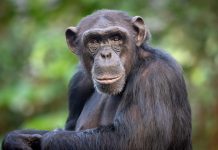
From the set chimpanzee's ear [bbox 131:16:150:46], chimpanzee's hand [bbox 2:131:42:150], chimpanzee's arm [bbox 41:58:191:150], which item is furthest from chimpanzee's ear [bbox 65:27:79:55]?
chimpanzee's hand [bbox 2:131:42:150]

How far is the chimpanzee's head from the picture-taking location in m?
6.45

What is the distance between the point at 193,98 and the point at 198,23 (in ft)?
3.53

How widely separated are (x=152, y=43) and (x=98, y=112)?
9.93 ft

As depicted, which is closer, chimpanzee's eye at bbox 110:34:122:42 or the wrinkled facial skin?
the wrinkled facial skin

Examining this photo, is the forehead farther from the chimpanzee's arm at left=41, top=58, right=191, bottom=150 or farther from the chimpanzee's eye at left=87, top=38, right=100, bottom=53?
the chimpanzee's arm at left=41, top=58, right=191, bottom=150

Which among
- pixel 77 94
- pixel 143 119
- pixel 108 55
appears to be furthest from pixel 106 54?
pixel 77 94

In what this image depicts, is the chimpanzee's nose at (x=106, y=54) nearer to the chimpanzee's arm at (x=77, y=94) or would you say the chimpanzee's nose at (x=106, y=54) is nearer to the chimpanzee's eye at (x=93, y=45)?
the chimpanzee's eye at (x=93, y=45)

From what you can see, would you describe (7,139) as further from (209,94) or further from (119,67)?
(209,94)

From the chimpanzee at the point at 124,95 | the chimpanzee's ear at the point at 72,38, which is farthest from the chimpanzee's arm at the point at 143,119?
the chimpanzee's ear at the point at 72,38

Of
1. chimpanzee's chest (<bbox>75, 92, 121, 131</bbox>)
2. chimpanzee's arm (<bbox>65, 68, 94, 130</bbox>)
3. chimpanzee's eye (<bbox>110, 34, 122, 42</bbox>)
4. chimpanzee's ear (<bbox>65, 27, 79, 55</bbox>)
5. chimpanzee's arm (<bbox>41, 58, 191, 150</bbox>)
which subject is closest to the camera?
chimpanzee's arm (<bbox>41, 58, 191, 150</bbox>)

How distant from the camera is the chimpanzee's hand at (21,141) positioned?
21.1ft

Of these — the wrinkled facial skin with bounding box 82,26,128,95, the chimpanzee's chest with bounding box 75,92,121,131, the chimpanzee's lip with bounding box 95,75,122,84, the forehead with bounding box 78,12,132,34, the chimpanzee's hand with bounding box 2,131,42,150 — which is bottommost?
the chimpanzee's hand with bounding box 2,131,42,150

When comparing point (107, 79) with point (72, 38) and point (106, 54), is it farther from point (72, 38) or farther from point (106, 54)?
point (72, 38)

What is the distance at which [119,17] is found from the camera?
6.77 meters
